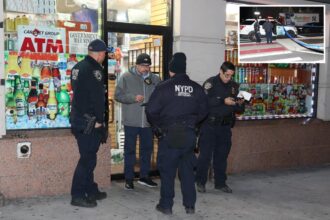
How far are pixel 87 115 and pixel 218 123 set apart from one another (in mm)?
1942

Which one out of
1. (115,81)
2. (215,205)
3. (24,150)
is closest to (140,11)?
(115,81)

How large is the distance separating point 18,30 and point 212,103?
273 cm

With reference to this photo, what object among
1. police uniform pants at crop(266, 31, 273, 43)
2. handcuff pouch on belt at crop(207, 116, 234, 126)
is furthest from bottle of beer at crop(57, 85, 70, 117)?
police uniform pants at crop(266, 31, 273, 43)

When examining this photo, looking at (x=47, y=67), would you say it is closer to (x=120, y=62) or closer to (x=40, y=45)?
(x=40, y=45)

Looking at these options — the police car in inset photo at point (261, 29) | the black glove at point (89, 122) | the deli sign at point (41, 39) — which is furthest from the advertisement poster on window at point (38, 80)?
the police car in inset photo at point (261, 29)

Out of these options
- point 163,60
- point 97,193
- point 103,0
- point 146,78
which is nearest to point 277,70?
point 163,60

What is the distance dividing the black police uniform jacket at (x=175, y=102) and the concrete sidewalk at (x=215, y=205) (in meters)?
1.10

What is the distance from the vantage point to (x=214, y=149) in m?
6.30

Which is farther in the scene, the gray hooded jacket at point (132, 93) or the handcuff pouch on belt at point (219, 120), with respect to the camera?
the gray hooded jacket at point (132, 93)

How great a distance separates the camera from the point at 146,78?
638cm

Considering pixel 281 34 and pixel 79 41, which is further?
pixel 281 34

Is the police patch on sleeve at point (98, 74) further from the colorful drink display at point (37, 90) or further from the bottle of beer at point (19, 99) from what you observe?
the bottle of beer at point (19, 99)

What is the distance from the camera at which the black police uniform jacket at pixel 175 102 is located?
496 centimetres

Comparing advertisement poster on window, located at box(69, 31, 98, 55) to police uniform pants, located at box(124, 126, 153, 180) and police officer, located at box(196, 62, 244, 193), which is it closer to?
police uniform pants, located at box(124, 126, 153, 180)
